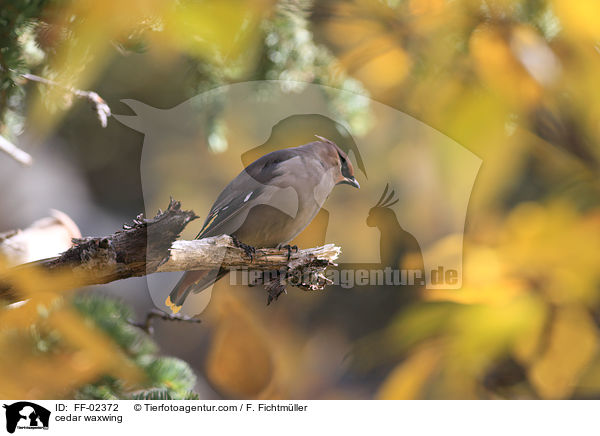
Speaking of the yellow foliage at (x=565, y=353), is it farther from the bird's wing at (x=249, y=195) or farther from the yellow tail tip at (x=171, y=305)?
the yellow tail tip at (x=171, y=305)

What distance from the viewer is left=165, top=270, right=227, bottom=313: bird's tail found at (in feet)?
2.61

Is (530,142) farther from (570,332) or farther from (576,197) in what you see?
(570,332)

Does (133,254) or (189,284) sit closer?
(133,254)

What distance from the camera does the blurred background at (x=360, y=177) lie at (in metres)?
0.79

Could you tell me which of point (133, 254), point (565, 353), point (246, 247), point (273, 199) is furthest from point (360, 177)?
point (133, 254)

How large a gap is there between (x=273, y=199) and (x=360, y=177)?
320mm

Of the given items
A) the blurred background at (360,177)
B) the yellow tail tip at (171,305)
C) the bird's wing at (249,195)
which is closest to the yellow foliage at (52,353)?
the blurred background at (360,177)

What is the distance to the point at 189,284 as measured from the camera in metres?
0.82

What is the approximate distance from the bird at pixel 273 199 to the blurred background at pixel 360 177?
0.07 metres

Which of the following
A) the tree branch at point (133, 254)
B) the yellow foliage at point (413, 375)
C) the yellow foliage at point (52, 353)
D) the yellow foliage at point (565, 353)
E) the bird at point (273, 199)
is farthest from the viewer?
the yellow foliage at point (413, 375)
